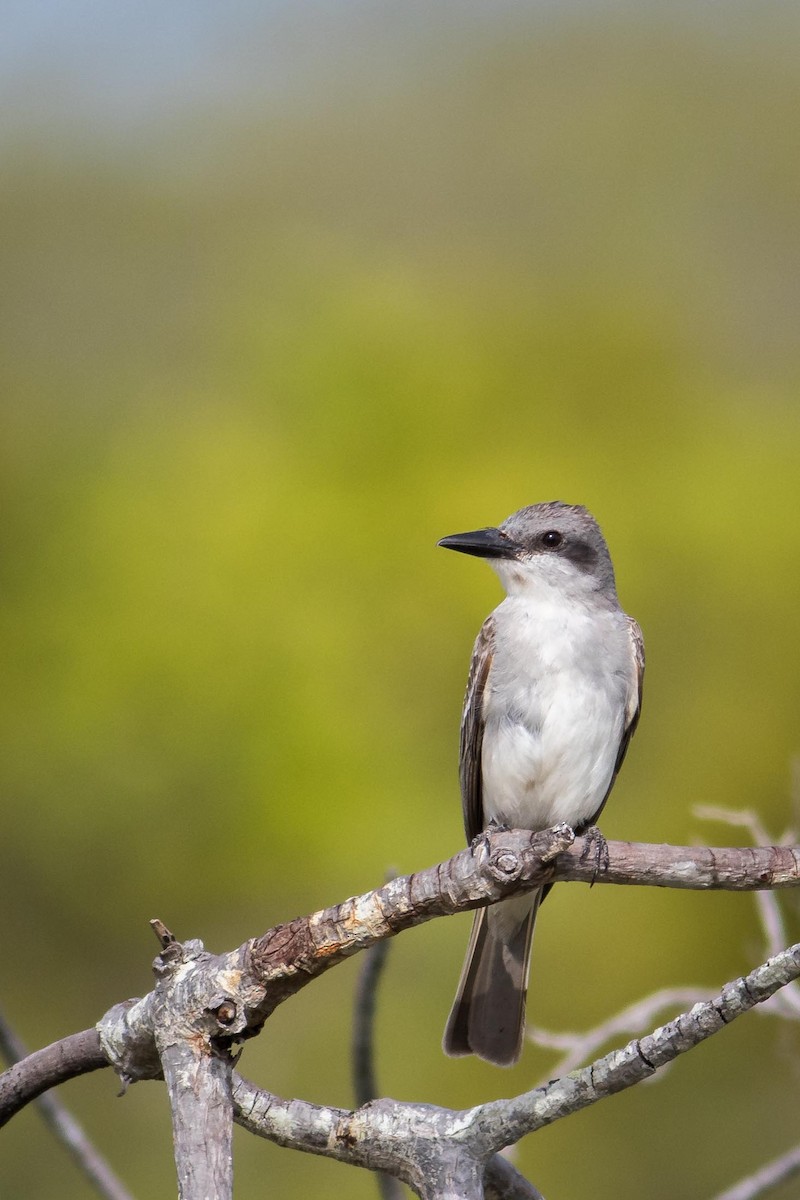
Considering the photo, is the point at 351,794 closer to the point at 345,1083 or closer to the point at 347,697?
the point at 347,697

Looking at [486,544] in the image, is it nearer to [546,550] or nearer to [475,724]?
[546,550]

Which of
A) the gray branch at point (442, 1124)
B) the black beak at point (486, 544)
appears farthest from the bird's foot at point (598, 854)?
the black beak at point (486, 544)

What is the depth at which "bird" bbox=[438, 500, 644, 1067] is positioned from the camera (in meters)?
3.88

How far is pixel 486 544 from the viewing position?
3998 millimetres

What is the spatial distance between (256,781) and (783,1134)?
2.64m

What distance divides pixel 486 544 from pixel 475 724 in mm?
518

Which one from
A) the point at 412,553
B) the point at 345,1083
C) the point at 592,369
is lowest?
→ the point at 345,1083

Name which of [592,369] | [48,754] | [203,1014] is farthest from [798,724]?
[203,1014]

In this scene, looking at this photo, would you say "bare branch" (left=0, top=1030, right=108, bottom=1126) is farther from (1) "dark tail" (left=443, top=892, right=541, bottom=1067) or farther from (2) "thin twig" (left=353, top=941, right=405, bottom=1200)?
(1) "dark tail" (left=443, top=892, right=541, bottom=1067)

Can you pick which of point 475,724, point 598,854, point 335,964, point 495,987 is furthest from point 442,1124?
point 475,724

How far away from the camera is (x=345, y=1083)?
18.5ft

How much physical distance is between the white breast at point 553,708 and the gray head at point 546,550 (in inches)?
2.9

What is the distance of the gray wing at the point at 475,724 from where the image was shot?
13.3ft

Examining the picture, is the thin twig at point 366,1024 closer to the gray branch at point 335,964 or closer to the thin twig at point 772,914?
the gray branch at point 335,964
